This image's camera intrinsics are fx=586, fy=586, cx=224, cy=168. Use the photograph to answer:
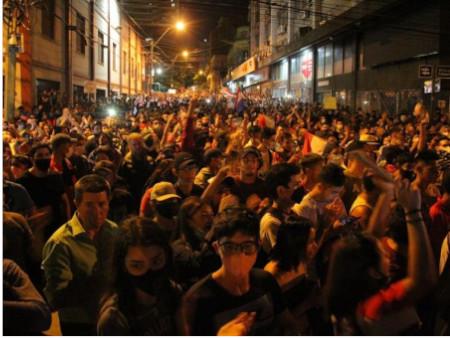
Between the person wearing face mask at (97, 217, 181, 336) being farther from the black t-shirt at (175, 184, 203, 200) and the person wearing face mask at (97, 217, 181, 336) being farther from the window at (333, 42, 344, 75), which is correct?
the window at (333, 42, 344, 75)

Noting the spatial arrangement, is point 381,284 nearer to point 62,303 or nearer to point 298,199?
point 62,303

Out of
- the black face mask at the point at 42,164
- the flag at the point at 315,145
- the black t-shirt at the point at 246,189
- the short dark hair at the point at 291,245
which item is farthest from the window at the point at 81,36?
the short dark hair at the point at 291,245

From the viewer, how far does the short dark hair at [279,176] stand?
15.8 feet

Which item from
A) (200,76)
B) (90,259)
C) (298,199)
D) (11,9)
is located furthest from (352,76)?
(200,76)

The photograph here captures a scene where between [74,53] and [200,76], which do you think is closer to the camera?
[74,53]

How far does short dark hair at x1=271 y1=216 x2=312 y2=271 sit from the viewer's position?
3.46m

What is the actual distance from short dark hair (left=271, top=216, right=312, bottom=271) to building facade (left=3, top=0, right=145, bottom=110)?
15184mm

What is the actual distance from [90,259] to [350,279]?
1826mm

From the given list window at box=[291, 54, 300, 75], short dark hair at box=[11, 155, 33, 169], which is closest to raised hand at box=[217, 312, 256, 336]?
short dark hair at box=[11, 155, 33, 169]

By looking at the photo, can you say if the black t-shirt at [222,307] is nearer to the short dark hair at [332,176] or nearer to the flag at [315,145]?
the short dark hair at [332,176]

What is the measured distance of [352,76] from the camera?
26906mm

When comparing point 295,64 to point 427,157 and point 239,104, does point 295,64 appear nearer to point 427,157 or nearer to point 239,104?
point 239,104

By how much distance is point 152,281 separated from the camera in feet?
9.78

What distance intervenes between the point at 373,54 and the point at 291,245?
22203 millimetres
